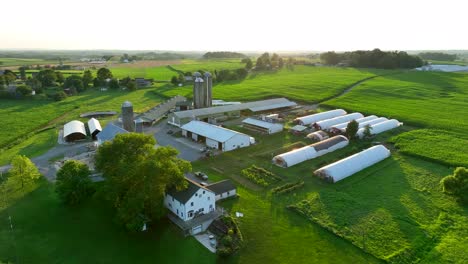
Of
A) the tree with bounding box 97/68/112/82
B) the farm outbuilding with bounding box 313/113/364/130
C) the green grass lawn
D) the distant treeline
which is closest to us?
the green grass lawn

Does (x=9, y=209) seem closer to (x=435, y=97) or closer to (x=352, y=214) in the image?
(x=352, y=214)

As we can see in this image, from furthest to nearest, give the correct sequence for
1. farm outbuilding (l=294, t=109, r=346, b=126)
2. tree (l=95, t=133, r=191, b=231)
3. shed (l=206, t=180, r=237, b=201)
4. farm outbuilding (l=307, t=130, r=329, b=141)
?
farm outbuilding (l=294, t=109, r=346, b=126)
farm outbuilding (l=307, t=130, r=329, b=141)
shed (l=206, t=180, r=237, b=201)
tree (l=95, t=133, r=191, b=231)

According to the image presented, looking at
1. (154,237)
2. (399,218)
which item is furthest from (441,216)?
(154,237)

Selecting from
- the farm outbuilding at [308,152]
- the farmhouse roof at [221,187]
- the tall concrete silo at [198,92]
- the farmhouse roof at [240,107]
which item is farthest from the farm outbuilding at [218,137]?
the tall concrete silo at [198,92]

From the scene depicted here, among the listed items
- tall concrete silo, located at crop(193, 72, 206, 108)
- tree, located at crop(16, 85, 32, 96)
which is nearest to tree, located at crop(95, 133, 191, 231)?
tall concrete silo, located at crop(193, 72, 206, 108)

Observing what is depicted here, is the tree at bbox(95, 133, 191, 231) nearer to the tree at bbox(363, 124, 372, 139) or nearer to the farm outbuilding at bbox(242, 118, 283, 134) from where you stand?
the farm outbuilding at bbox(242, 118, 283, 134)

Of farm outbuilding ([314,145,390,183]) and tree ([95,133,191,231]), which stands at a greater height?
tree ([95,133,191,231])
